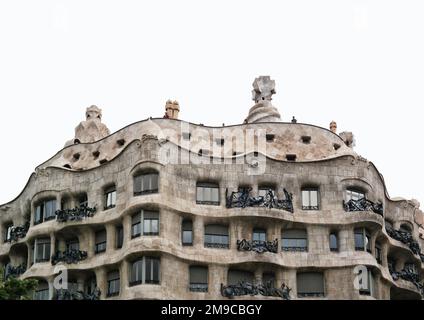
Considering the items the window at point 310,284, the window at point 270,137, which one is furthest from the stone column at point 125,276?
the window at point 270,137

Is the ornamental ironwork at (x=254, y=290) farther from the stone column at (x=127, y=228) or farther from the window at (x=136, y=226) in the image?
the stone column at (x=127, y=228)

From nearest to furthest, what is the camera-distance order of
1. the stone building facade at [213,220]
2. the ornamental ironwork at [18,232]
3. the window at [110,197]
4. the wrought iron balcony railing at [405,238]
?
the stone building facade at [213,220] → the window at [110,197] → the ornamental ironwork at [18,232] → the wrought iron balcony railing at [405,238]

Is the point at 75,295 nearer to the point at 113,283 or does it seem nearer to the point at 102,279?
the point at 102,279

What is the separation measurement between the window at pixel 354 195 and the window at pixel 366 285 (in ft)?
16.0

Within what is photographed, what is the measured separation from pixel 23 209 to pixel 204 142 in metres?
12.9

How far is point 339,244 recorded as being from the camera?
57.7 metres

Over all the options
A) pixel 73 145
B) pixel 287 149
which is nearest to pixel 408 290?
pixel 287 149

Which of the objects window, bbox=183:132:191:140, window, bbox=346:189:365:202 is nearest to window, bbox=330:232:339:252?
window, bbox=346:189:365:202

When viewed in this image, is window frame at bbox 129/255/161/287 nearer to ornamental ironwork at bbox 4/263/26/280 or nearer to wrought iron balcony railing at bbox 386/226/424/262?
ornamental ironwork at bbox 4/263/26/280

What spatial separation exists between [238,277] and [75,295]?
9.74 meters

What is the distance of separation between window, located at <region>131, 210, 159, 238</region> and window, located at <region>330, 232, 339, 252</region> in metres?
10.9

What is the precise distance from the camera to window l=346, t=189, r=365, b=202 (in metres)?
59.2

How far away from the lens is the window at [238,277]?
56425 millimetres
